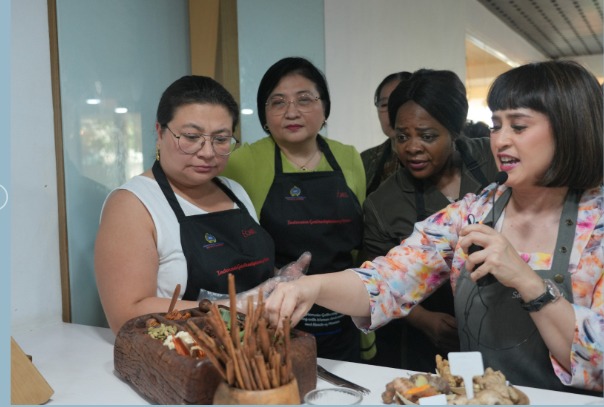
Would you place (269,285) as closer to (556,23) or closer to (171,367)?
(171,367)

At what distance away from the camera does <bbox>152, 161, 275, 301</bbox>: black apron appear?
5.61ft

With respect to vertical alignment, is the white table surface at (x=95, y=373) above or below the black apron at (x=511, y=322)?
below

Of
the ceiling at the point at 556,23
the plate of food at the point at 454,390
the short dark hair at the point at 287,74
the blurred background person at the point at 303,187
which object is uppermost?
the ceiling at the point at 556,23

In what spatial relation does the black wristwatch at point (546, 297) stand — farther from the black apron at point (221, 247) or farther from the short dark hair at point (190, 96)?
the short dark hair at point (190, 96)

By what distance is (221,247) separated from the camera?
5.87ft

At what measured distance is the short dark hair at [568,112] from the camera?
1.35 meters

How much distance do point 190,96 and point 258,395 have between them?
1.07 metres

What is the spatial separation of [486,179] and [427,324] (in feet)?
1.70

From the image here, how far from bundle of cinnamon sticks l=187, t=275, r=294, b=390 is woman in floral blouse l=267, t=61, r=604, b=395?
0.25 meters

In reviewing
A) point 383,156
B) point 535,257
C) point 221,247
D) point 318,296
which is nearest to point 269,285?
point 221,247

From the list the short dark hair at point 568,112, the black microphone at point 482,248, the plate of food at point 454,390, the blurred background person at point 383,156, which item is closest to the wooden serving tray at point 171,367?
the plate of food at point 454,390

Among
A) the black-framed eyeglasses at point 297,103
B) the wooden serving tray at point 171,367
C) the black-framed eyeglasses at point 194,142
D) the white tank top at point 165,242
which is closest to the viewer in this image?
the wooden serving tray at point 171,367

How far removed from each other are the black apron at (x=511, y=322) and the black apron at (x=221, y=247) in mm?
622

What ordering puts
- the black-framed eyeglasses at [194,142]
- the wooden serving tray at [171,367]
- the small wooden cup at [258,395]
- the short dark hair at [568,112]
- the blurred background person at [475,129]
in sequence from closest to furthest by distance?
1. the small wooden cup at [258,395]
2. the wooden serving tray at [171,367]
3. the short dark hair at [568,112]
4. the black-framed eyeglasses at [194,142]
5. the blurred background person at [475,129]
